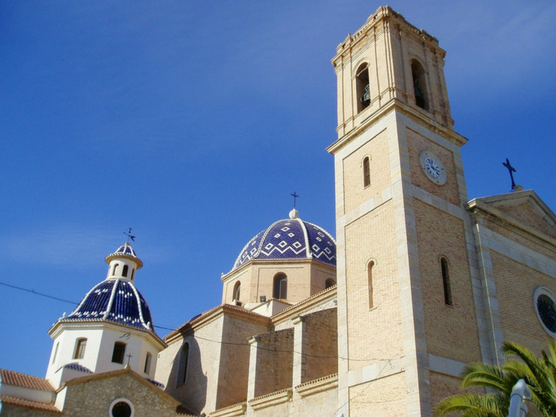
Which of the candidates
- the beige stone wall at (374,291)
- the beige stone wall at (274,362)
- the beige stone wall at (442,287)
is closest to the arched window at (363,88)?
the beige stone wall at (374,291)

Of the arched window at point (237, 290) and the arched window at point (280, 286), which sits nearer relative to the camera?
the arched window at point (280, 286)

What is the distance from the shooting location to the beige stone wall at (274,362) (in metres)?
17.2

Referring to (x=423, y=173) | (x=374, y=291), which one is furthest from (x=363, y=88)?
(x=374, y=291)

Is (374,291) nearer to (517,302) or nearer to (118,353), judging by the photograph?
(517,302)

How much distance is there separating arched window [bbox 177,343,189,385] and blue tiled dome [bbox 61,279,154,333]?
1.89 m

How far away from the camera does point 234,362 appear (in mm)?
19375

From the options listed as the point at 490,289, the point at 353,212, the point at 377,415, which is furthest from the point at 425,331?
the point at 353,212

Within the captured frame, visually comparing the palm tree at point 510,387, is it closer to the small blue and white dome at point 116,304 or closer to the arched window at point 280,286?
the small blue and white dome at point 116,304

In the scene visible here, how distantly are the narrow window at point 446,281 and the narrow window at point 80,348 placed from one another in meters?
12.3

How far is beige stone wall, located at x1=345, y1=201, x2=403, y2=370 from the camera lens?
12711 mm

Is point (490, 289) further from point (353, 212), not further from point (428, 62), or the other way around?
point (428, 62)

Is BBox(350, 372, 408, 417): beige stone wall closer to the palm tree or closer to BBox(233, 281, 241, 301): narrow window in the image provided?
the palm tree

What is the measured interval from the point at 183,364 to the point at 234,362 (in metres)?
3.29

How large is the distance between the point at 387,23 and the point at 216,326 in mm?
11608
